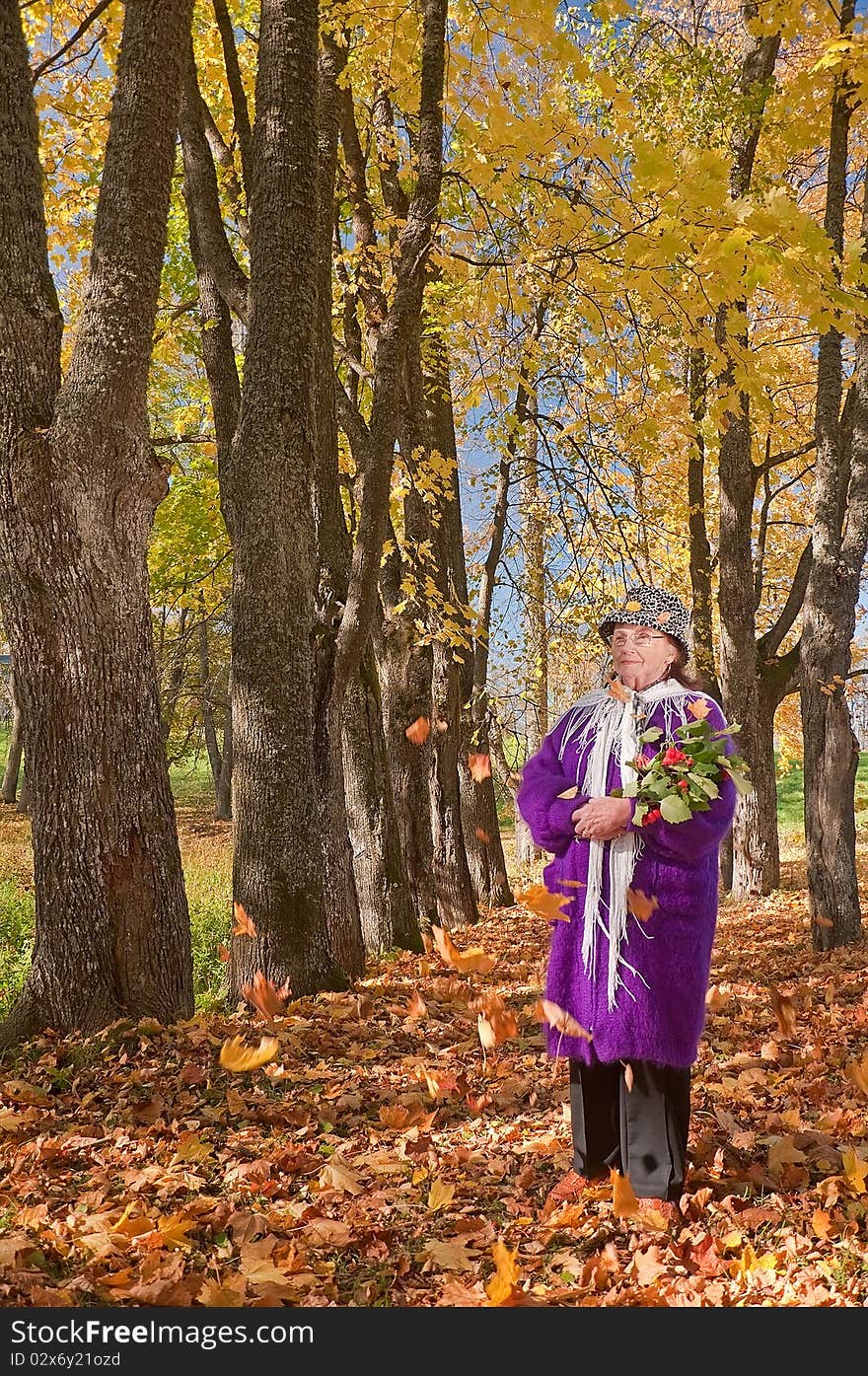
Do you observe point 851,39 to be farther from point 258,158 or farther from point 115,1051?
point 115,1051

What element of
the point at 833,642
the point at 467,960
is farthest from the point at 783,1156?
the point at 833,642

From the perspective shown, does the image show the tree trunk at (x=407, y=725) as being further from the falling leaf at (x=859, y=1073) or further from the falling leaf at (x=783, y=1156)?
the falling leaf at (x=783, y=1156)

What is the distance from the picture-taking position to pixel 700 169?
3.86m

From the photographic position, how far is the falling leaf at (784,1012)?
5.17 metres

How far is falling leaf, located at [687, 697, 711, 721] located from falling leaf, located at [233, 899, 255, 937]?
109 inches

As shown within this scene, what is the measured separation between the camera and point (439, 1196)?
319 centimetres

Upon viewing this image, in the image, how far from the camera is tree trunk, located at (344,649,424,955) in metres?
7.38

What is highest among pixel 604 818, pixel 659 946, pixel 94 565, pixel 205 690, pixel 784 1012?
pixel 205 690

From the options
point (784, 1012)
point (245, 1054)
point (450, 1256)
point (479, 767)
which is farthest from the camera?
point (479, 767)

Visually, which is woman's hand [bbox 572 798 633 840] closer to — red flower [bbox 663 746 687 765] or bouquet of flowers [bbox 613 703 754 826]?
bouquet of flowers [bbox 613 703 754 826]

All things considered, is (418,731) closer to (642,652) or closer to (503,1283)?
(642,652)

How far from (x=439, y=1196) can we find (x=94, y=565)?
2.88m

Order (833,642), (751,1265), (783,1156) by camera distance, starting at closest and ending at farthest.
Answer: (751,1265)
(783,1156)
(833,642)

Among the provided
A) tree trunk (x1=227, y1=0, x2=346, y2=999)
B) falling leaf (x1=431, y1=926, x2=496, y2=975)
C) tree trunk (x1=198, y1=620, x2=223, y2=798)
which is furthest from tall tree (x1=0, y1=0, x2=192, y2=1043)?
tree trunk (x1=198, y1=620, x2=223, y2=798)
